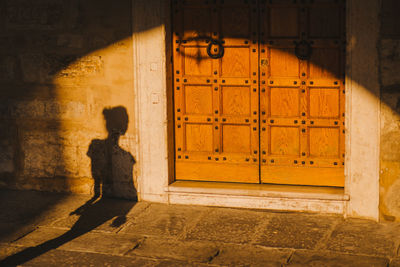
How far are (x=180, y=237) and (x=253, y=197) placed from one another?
100cm

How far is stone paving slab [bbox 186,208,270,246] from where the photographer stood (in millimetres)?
5645

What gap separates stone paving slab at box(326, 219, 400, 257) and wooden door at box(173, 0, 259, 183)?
46.5 inches

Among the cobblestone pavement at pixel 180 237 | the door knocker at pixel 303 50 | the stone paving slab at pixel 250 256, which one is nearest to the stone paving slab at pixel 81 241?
the cobblestone pavement at pixel 180 237

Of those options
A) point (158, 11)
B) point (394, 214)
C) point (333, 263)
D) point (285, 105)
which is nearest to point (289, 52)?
point (285, 105)

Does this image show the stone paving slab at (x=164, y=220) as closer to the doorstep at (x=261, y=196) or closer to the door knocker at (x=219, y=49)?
the doorstep at (x=261, y=196)

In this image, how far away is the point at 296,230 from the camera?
5738mm

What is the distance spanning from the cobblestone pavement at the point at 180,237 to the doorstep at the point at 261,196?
0.29 feet

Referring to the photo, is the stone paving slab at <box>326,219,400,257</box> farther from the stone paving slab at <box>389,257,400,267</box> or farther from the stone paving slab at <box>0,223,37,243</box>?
the stone paving slab at <box>0,223,37,243</box>

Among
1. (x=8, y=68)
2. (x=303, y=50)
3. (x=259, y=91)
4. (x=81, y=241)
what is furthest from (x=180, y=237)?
(x=8, y=68)

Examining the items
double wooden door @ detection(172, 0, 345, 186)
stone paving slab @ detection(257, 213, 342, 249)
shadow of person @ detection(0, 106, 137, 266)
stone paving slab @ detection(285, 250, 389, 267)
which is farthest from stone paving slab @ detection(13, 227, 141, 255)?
stone paving slab @ detection(285, 250, 389, 267)

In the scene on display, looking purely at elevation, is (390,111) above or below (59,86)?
below

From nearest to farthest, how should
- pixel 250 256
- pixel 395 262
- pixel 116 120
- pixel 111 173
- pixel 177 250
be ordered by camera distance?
1. pixel 395 262
2. pixel 250 256
3. pixel 177 250
4. pixel 116 120
5. pixel 111 173

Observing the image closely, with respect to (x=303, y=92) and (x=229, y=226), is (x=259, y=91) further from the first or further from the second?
(x=229, y=226)

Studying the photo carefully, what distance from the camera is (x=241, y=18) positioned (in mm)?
6406
